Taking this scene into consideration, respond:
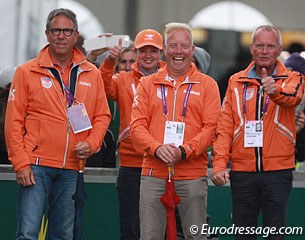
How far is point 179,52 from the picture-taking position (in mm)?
8203

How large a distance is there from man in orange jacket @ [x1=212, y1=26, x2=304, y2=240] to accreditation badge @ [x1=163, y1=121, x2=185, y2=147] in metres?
0.32

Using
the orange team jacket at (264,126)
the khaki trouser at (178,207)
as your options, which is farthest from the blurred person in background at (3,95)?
the orange team jacket at (264,126)

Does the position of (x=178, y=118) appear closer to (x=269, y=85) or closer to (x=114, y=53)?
(x=269, y=85)

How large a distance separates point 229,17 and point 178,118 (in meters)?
7.58

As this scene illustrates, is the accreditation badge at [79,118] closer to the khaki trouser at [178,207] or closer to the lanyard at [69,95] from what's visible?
the lanyard at [69,95]

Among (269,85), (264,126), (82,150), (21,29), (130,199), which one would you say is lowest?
(130,199)

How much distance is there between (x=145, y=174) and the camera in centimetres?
812

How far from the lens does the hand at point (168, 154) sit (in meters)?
7.84

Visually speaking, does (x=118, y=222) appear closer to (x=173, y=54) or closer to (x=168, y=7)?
(x=173, y=54)

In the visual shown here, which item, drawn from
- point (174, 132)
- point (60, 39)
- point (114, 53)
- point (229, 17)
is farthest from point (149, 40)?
point (229, 17)

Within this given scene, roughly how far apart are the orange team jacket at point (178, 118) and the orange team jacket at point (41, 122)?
0.42 m

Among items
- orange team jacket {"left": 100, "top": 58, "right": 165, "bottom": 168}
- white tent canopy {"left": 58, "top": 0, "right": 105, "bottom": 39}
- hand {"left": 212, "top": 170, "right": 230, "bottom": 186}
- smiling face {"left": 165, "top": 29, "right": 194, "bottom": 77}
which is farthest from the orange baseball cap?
white tent canopy {"left": 58, "top": 0, "right": 105, "bottom": 39}

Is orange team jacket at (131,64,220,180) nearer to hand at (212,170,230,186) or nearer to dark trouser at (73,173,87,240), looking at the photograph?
hand at (212,170,230,186)

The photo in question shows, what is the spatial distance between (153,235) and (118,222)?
49.0 inches
